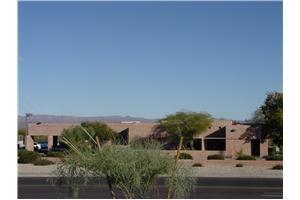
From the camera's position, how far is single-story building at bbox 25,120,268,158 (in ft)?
160

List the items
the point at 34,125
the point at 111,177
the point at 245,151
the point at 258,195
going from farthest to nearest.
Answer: the point at 34,125 → the point at 245,151 → the point at 258,195 → the point at 111,177

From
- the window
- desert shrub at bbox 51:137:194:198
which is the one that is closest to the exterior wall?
the window

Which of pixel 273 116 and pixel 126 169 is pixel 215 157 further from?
pixel 126 169

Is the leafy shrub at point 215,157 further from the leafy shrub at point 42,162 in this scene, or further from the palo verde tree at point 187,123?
the leafy shrub at point 42,162

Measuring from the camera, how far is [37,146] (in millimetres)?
56375

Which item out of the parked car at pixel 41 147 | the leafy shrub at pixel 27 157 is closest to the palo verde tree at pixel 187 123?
the parked car at pixel 41 147

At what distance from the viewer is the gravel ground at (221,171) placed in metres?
30.0

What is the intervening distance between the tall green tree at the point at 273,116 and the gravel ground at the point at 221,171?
40.3 feet

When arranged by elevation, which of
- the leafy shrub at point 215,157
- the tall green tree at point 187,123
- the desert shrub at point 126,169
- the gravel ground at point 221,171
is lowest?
the leafy shrub at point 215,157

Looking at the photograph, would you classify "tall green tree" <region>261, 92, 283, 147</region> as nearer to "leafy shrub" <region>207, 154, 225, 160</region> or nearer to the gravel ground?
"leafy shrub" <region>207, 154, 225, 160</region>
